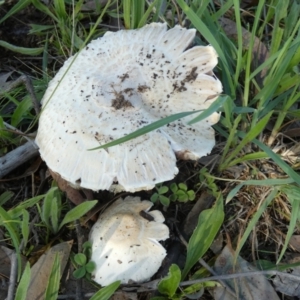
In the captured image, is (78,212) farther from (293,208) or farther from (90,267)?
(293,208)

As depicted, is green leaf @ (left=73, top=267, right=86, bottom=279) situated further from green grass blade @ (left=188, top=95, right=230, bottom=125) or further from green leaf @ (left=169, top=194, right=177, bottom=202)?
green grass blade @ (left=188, top=95, right=230, bottom=125)

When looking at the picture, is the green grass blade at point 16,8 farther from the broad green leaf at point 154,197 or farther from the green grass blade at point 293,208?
the green grass blade at point 293,208

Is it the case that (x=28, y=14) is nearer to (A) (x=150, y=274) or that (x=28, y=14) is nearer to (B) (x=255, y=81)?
(B) (x=255, y=81)

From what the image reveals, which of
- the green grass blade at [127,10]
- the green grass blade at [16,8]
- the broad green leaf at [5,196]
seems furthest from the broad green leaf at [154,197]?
the green grass blade at [16,8]

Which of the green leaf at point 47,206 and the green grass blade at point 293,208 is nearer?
the green grass blade at point 293,208

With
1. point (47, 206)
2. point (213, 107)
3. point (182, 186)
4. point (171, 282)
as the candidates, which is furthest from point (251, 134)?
point (47, 206)

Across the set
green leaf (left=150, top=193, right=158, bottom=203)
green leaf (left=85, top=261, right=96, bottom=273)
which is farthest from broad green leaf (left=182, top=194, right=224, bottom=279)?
green leaf (left=85, top=261, right=96, bottom=273)
